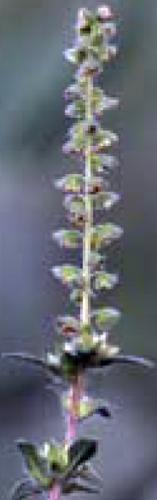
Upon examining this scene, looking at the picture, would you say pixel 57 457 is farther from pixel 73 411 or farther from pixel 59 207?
pixel 59 207

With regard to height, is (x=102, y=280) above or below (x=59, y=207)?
below

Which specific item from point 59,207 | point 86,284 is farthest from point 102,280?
point 59,207

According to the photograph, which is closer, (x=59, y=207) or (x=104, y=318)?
(x=104, y=318)

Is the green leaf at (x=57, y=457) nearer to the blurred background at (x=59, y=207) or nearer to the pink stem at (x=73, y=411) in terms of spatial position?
the pink stem at (x=73, y=411)

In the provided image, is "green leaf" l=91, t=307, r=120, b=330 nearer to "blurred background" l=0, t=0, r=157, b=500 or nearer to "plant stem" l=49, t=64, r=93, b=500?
"plant stem" l=49, t=64, r=93, b=500

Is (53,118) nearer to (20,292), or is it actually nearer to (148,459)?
(20,292)

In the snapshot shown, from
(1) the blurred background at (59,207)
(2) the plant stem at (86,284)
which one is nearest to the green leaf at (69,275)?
(2) the plant stem at (86,284)

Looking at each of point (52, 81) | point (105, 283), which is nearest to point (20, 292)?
point (52, 81)

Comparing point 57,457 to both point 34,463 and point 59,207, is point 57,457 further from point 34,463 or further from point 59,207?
point 59,207
